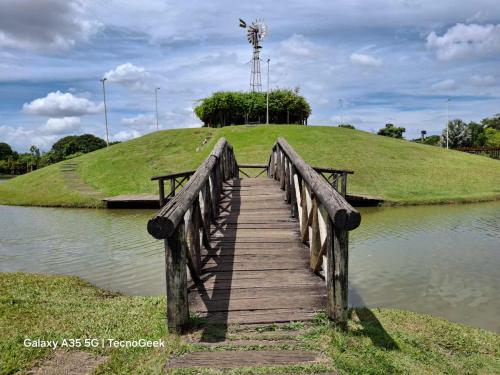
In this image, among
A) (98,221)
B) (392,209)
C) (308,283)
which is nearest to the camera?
(308,283)

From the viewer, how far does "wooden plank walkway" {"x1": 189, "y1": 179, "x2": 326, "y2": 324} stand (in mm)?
5379

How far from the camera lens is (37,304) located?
6.86 m

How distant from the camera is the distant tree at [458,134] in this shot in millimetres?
85375

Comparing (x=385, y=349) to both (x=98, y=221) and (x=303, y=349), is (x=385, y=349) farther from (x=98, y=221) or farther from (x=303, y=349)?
(x=98, y=221)

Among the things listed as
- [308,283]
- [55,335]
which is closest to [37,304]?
[55,335]

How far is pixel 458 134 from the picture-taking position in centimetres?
8544

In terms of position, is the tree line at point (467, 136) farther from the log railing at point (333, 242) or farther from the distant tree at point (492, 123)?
the log railing at point (333, 242)

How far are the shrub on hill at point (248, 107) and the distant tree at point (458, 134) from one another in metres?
40.8

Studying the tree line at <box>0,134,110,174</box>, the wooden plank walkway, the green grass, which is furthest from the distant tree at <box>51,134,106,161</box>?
the wooden plank walkway

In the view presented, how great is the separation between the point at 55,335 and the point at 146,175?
2982 centimetres

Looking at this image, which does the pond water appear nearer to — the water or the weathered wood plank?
the water

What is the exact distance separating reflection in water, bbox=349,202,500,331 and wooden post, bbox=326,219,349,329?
3.65 meters

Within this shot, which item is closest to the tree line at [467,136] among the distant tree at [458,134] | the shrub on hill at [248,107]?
the distant tree at [458,134]

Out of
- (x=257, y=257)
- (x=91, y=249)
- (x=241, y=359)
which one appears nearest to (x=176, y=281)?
(x=241, y=359)
